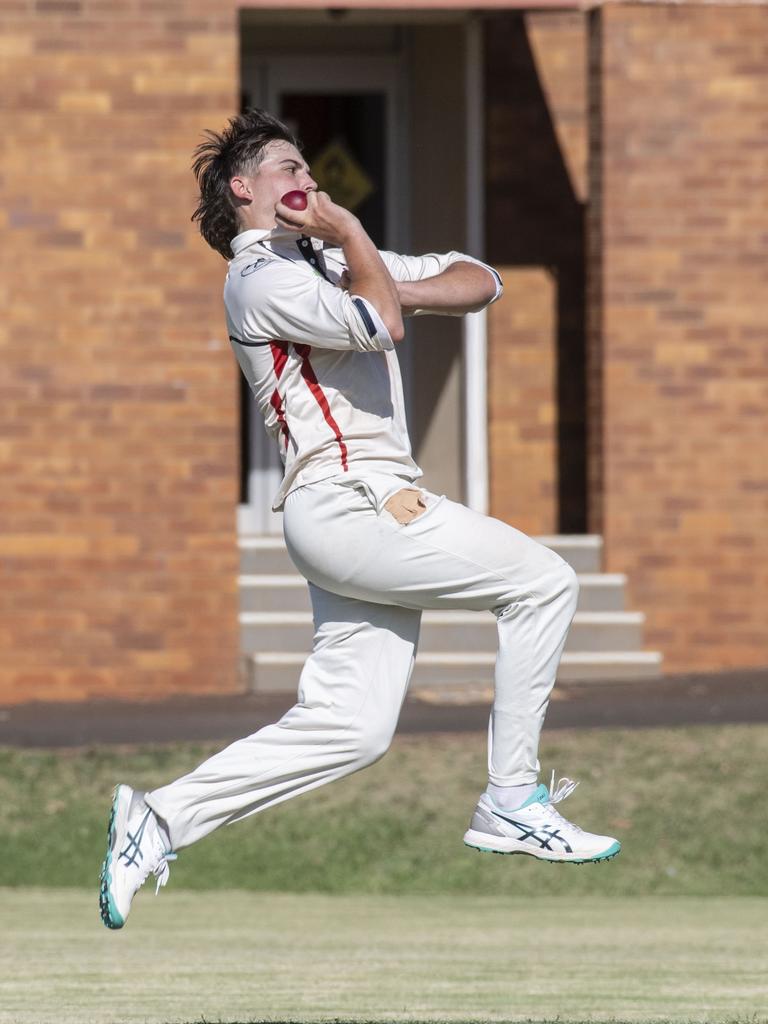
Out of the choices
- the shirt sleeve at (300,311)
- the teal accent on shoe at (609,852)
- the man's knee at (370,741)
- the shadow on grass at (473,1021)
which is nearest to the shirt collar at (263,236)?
the shirt sleeve at (300,311)

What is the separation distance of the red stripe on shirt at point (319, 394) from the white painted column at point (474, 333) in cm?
817

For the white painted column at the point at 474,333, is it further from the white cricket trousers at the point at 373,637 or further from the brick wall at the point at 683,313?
the white cricket trousers at the point at 373,637

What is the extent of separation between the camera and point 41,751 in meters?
11.0

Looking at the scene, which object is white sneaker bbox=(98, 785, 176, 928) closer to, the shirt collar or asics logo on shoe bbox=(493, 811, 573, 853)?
asics logo on shoe bbox=(493, 811, 573, 853)

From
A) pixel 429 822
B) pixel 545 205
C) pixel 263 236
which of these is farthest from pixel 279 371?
pixel 545 205

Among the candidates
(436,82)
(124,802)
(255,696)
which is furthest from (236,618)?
(124,802)

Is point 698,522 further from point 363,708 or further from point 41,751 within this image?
point 363,708

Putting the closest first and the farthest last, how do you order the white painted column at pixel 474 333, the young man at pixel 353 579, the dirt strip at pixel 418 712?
1. the young man at pixel 353 579
2. the dirt strip at pixel 418 712
3. the white painted column at pixel 474 333

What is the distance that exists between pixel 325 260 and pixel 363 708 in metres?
1.27

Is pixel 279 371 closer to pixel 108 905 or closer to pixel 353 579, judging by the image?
pixel 353 579

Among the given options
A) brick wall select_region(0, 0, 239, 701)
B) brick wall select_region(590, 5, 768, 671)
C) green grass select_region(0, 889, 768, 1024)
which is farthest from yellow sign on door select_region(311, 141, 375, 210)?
green grass select_region(0, 889, 768, 1024)

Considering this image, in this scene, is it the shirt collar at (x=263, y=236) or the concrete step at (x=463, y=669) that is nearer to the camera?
the shirt collar at (x=263, y=236)

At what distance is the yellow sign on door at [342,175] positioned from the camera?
14930mm

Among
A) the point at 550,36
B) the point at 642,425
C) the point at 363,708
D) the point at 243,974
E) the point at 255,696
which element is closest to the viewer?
the point at 363,708
